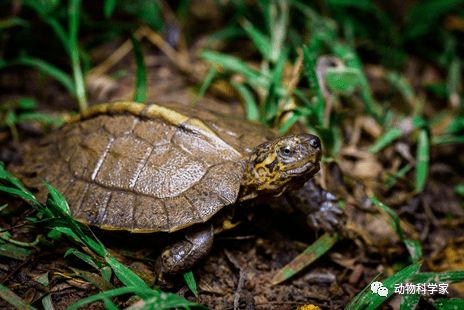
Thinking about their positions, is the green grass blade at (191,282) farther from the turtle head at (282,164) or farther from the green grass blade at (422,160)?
the green grass blade at (422,160)

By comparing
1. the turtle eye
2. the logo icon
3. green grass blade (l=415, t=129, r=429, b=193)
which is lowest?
the logo icon

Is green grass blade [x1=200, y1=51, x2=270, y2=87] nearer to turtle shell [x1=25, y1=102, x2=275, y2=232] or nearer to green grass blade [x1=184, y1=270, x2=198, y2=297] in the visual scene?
turtle shell [x1=25, y1=102, x2=275, y2=232]

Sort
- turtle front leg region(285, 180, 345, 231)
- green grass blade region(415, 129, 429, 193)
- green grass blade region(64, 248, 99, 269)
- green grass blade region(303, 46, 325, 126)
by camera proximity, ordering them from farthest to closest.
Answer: green grass blade region(415, 129, 429, 193) → green grass blade region(303, 46, 325, 126) → turtle front leg region(285, 180, 345, 231) → green grass blade region(64, 248, 99, 269)

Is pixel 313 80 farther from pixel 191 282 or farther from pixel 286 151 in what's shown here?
pixel 191 282

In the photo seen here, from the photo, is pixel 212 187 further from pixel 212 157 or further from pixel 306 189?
pixel 306 189

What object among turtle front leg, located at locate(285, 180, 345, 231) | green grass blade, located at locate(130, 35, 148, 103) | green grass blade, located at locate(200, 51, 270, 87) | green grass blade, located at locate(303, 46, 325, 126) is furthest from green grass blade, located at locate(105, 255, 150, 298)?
green grass blade, located at locate(200, 51, 270, 87)

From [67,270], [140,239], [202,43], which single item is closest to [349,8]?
[202,43]

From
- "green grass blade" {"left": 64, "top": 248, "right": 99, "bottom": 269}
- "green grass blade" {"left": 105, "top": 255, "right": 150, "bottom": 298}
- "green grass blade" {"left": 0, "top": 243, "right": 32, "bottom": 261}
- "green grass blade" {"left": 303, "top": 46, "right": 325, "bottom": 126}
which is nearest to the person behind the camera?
"green grass blade" {"left": 105, "top": 255, "right": 150, "bottom": 298}
